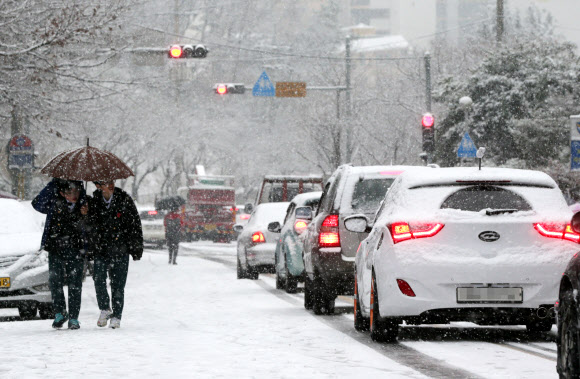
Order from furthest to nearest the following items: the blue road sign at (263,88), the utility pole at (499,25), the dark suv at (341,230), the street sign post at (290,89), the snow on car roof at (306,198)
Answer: the blue road sign at (263,88), the street sign post at (290,89), the utility pole at (499,25), the snow on car roof at (306,198), the dark suv at (341,230)

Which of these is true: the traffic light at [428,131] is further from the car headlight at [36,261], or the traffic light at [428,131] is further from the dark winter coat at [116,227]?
the dark winter coat at [116,227]

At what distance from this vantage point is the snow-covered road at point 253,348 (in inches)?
338

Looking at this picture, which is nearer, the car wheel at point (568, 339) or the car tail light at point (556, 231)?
the car wheel at point (568, 339)

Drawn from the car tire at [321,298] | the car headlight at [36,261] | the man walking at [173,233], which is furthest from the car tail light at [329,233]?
the man walking at [173,233]

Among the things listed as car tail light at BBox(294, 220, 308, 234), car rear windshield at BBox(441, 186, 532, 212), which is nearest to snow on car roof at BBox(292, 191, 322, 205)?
car tail light at BBox(294, 220, 308, 234)

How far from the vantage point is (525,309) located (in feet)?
33.5

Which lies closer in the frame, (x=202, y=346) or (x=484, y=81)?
(x=202, y=346)

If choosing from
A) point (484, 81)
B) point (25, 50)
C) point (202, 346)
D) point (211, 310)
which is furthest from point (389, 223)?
point (484, 81)

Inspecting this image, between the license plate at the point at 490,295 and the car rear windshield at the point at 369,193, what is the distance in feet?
11.0

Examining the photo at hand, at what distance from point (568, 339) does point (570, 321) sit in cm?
10

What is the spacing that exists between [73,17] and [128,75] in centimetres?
5394

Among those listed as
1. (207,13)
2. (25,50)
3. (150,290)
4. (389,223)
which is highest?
(207,13)

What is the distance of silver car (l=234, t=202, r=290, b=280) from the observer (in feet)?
72.0

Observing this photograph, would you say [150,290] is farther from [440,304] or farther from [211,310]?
[440,304]
